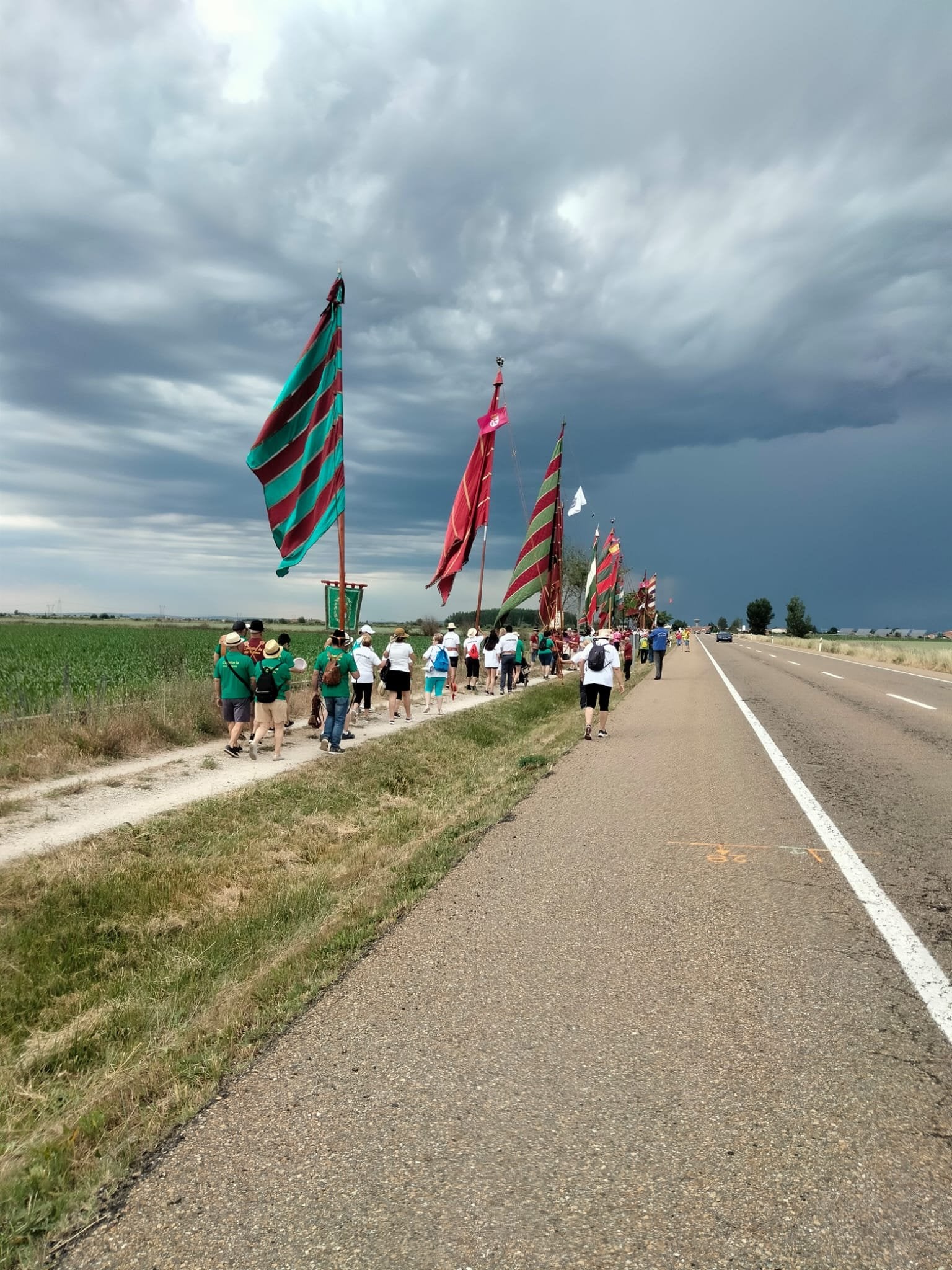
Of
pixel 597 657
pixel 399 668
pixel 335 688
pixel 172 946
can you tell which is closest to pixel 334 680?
pixel 335 688

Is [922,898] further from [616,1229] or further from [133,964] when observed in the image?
[133,964]

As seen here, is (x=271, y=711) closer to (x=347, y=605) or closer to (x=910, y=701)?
(x=347, y=605)

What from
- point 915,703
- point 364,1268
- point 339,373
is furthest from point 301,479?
point 915,703

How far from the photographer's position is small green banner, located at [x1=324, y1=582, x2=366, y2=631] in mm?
14211

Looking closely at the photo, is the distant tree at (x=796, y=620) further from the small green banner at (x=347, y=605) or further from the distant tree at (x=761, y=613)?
the small green banner at (x=347, y=605)

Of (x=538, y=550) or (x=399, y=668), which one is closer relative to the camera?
(x=399, y=668)

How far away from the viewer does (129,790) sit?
931 cm

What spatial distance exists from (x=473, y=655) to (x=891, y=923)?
18.3 metres

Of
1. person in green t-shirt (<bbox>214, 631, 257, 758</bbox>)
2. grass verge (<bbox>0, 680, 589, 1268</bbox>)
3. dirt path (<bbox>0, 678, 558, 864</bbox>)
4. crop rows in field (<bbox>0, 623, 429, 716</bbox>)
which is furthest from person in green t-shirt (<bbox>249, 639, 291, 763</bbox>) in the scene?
crop rows in field (<bbox>0, 623, 429, 716</bbox>)

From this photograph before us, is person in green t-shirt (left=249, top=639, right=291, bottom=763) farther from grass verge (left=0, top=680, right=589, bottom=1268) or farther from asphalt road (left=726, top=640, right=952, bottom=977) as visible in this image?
asphalt road (left=726, top=640, right=952, bottom=977)

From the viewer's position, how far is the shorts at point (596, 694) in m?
13.1

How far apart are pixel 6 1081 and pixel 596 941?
2.90 metres

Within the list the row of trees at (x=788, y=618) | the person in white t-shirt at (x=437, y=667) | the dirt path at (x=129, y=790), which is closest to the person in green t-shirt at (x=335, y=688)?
the dirt path at (x=129, y=790)

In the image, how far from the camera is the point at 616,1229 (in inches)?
88.9
